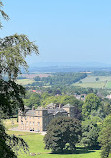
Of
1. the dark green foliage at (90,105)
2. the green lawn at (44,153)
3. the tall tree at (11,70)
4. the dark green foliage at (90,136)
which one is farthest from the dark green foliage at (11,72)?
the dark green foliage at (90,105)

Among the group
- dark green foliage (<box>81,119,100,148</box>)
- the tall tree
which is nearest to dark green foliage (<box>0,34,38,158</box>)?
the tall tree

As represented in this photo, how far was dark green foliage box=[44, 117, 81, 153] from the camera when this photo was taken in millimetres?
57044

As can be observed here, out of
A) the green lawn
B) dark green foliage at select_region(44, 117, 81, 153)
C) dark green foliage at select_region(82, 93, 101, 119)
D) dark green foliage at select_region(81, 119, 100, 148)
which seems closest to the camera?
the green lawn

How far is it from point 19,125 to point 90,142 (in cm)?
2588

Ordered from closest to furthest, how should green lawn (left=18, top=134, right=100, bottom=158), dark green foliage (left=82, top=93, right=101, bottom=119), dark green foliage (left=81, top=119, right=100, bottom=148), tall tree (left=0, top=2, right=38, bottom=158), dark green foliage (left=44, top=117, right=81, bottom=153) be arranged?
tall tree (left=0, top=2, right=38, bottom=158)
green lawn (left=18, top=134, right=100, bottom=158)
dark green foliage (left=44, top=117, right=81, bottom=153)
dark green foliage (left=81, top=119, right=100, bottom=148)
dark green foliage (left=82, top=93, right=101, bottom=119)

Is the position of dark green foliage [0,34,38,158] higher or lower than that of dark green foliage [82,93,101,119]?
higher

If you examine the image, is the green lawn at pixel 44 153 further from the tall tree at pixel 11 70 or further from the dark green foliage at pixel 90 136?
the tall tree at pixel 11 70

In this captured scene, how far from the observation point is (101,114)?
9512 cm

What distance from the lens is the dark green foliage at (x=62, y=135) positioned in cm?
5704

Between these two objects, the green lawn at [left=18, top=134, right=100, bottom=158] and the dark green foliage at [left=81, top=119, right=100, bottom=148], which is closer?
the green lawn at [left=18, top=134, right=100, bottom=158]

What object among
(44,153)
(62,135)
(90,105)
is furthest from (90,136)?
(90,105)

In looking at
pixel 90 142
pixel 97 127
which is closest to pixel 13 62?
pixel 90 142

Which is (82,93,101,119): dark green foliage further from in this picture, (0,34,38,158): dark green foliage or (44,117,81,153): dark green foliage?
(0,34,38,158): dark green foliage

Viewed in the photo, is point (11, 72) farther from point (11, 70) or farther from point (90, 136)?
point (90, 136)
